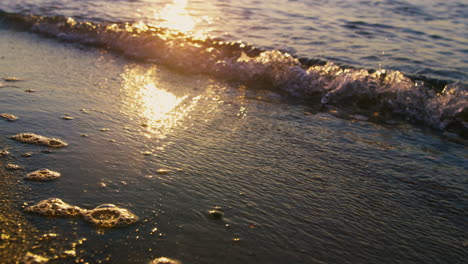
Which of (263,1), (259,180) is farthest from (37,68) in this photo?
(263,1)

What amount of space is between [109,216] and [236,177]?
93 cm

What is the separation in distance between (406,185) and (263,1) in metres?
9.98

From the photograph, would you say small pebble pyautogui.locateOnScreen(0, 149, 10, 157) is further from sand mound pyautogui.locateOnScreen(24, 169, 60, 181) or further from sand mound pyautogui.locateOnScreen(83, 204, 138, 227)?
sand mound pyautogui.locateOnScreen(83, 204, 138, 227)

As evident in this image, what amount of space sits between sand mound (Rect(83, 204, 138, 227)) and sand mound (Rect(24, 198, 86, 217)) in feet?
0.21

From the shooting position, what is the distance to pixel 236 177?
292cm

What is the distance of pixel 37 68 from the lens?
5496 mm

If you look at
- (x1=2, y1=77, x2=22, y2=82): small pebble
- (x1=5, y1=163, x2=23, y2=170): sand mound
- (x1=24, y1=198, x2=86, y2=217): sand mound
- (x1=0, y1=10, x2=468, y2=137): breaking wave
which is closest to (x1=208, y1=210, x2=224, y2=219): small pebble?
(x1=24, y1=198, x2=86, y2=217): sand mound

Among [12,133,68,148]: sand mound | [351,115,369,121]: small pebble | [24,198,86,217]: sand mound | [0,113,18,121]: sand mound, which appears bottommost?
[24,198,86,217]: sand mound

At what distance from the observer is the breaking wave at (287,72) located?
4953 millimetres

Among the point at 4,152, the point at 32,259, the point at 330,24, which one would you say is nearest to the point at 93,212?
the point at 32,259

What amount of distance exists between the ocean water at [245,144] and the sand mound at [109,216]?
0.15 ft

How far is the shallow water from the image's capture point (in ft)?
7.14

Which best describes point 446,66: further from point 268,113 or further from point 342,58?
point 268,113

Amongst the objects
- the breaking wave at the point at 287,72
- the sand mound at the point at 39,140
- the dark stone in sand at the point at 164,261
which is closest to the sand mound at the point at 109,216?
the dark stone in sand at the point at 164,261
